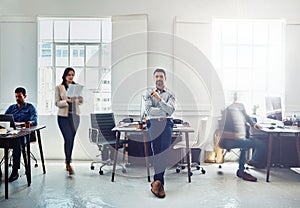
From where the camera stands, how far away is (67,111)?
16.5ft

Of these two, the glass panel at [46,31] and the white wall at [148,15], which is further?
the glass panel at [46,31]

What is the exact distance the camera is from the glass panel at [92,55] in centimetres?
632

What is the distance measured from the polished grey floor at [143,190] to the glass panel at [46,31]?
90.1 inches

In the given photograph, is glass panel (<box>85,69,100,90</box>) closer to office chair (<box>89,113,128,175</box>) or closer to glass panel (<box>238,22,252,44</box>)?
office chair (<box>89,113,128,175</box>)

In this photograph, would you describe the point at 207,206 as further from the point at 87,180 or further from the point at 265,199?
the point at 87,180

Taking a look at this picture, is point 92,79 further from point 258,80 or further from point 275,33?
point 275,33

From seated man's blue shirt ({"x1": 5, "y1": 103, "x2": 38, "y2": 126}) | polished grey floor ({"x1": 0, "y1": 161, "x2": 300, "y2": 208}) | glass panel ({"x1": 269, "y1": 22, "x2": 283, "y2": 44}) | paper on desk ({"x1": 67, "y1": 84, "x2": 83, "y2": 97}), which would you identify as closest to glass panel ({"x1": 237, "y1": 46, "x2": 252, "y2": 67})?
glass panel ({"x1": 269, "y1": 22, "x2": 283, "y2": 44})

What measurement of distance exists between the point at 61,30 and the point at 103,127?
1989 millimetres

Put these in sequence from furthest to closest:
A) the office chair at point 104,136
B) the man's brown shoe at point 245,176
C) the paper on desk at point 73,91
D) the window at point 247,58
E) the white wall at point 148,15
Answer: the window at point 247,58
the white wall at point 148,15
the office chair at point 104,136
the paper on desk at point 73,91
the man's brown shoe at point 245,176

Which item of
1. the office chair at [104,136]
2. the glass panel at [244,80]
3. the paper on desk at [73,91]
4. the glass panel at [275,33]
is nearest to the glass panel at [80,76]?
the office chair at [104,136]

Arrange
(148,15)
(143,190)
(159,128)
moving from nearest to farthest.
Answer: (159,128) → (143,190) → (148,15)

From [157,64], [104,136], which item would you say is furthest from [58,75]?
[157,64]

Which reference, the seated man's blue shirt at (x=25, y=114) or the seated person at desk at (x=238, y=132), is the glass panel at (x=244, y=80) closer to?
the seated person at desk at (x=238, y=132)

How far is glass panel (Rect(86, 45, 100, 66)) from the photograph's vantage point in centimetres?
→ 632
